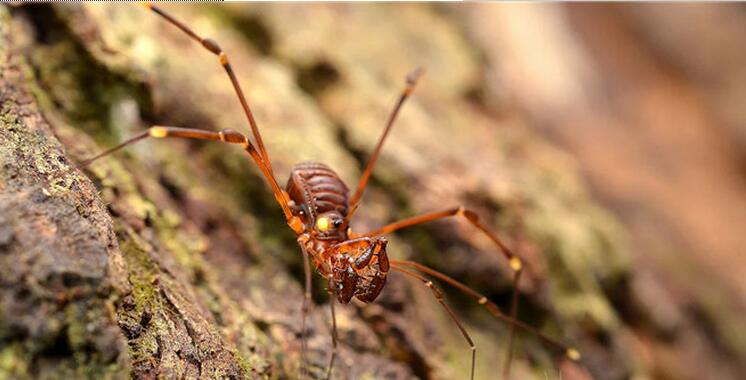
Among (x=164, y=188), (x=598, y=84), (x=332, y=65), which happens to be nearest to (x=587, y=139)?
(x=598, y=84)

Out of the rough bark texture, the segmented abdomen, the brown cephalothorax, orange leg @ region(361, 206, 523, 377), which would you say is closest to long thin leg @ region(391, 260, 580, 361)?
the brown cephalothorax

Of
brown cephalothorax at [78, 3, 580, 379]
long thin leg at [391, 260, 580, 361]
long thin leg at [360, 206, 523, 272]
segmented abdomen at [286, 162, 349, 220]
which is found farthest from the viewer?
long thin leg at [360, 206, 523, 272]

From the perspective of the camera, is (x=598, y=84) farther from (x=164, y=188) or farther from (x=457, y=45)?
(x=164, y=188)

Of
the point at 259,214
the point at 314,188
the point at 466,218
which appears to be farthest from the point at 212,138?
the point at 466,218

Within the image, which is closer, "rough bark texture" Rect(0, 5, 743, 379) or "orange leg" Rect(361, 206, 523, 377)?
"rough bark texture" Rect(0, 5, 743, 379)

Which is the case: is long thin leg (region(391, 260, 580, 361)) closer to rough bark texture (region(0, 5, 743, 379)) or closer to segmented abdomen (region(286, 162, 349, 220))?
rough bark texture (region(0, 5, 743, 379))
